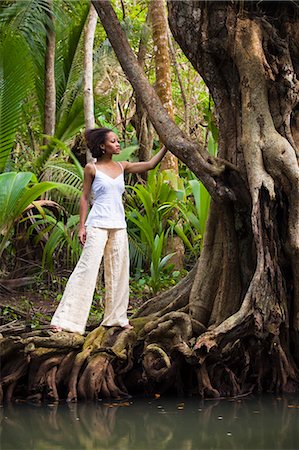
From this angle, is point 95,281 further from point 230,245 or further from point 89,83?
point 89,83

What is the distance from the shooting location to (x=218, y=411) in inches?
208

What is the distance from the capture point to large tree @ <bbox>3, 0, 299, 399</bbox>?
586 centimetres

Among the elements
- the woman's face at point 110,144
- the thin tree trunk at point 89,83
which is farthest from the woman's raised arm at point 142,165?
the thin tree trunk at point 89,83

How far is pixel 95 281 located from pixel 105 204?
0.59 meters

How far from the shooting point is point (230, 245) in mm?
6297

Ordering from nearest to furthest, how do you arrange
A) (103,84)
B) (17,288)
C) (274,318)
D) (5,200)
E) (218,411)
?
(218,411) < (274,318) < (5,200) < (17,288) < (103,84)

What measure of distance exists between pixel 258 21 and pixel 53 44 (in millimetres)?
4854

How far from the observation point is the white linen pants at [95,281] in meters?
6.17

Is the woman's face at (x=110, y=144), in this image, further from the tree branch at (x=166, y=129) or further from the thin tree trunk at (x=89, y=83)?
the thin tree trunk at (x=89, y=83)

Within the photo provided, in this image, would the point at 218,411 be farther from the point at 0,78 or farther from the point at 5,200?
the point at 0,78

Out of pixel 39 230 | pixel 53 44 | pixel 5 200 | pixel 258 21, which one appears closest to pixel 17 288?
pixel 39 230

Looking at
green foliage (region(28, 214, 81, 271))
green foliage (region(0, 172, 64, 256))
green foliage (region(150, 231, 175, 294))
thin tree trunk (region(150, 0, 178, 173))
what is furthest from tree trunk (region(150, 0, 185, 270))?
green foliage (region(0, 172, 64, 256))

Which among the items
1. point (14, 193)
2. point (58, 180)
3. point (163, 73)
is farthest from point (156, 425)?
point (163, 73)

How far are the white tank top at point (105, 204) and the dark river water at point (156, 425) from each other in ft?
4.48
